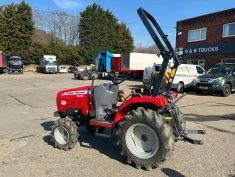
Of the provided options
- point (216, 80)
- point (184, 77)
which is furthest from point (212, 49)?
point (216, 80)

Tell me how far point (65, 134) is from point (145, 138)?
Result: 6.28 feet

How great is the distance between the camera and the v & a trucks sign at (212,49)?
993 inches

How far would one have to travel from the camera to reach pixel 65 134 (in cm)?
627

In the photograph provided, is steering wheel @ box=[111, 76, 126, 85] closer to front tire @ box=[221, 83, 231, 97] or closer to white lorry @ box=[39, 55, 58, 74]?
front tire @ box=[221, 83, 231, 97]

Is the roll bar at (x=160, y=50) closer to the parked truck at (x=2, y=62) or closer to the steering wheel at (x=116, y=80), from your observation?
the steering wheel at (x=116, y=80)

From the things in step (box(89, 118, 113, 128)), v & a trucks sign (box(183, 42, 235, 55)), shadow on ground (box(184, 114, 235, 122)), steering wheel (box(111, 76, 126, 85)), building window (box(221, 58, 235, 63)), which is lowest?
shadow on ground (box(184, 114, 235, 122))

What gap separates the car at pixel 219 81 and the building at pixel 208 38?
597 centimetres

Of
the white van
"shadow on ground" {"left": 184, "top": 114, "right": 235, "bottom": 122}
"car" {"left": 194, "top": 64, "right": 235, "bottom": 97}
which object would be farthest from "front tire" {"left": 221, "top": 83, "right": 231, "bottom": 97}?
"shadow on ground" {"left": 184, "top": 114, "right": 235, "bottom": 122}

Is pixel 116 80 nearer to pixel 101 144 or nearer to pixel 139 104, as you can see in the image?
pixel 139 104

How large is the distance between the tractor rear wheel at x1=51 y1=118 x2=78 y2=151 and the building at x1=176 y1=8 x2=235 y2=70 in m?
18.8

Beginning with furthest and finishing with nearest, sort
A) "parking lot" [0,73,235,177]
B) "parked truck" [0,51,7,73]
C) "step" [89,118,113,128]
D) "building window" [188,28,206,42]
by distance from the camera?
"parked truck" [0,51,7,73] < "building window" [188,28,206,42] < "step" [89,118,113,128] < "parking lot" [0,73,235,177]

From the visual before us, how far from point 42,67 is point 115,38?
48.4 ft

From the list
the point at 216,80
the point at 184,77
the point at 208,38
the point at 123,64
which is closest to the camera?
the point at 216,80

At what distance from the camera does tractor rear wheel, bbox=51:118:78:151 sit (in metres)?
6.05
